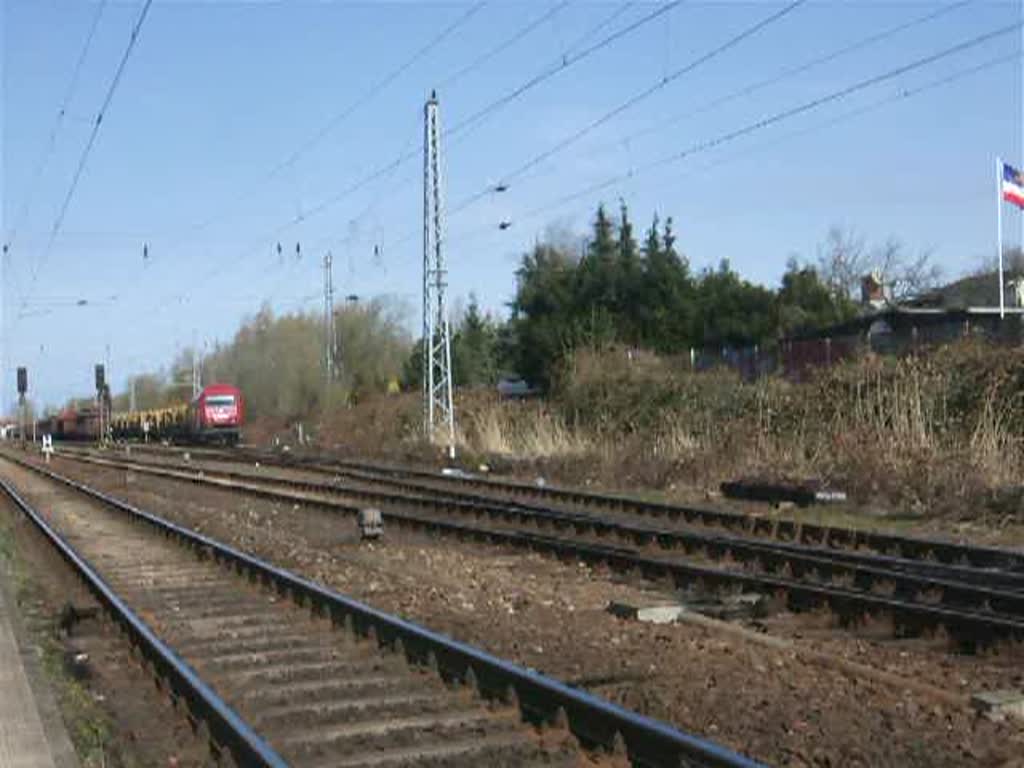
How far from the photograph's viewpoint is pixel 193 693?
8.24 meters

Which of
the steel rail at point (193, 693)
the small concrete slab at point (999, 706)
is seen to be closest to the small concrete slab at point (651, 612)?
the small concrete slab at point (999, 706)

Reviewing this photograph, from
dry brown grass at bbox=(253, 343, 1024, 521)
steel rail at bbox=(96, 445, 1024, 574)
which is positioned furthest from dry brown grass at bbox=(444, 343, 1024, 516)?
steel rail at bbox=(96, 445, 1024, 574)

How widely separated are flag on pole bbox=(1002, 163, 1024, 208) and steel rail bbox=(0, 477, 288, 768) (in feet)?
116

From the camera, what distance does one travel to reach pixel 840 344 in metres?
37.4

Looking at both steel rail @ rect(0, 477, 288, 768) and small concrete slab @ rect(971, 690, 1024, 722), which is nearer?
steel rail @ rect(0, 477, 288, 768)

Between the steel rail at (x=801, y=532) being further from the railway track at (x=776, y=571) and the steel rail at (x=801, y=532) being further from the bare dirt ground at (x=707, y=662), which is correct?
the bare dirt ground at (x=707, y=662)

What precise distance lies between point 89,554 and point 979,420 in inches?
580

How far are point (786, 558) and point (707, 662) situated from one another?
15.6ft

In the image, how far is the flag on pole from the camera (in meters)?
41.4

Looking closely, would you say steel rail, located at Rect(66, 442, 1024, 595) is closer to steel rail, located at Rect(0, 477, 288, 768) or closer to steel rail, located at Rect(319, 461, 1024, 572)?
steel rail, located at Rect(319, 461, 1024, 572)

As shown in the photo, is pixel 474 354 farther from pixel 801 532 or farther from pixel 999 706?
pixel 999 706

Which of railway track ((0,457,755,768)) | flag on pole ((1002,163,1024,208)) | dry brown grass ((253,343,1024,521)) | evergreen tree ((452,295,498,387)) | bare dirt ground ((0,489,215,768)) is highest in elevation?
flag on pole ((1002,163,1024,208))

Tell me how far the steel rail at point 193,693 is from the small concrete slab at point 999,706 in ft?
12.9

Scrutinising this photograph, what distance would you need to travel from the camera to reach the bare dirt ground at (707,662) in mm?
6648
